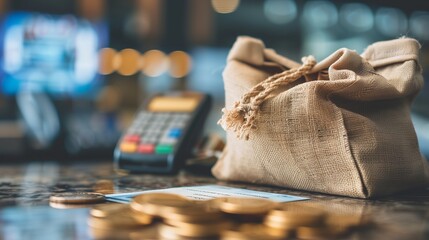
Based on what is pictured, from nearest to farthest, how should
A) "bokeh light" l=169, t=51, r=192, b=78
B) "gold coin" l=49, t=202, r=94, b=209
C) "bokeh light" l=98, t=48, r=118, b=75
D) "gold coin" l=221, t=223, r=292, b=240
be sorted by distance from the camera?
"gold coin" l=221, t=223, r=292, b=240 → "gold coin" l=49, t=202, r=94, b=209 → "bokeh light" l=98, t=48, r=118, b=75 → "bokeh light" l=169, t=51, r=192, b=78

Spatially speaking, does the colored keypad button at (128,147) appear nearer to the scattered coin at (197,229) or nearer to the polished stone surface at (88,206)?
the polished stone surface at (88,206)

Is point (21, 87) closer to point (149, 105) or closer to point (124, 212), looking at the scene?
point (149, 105)

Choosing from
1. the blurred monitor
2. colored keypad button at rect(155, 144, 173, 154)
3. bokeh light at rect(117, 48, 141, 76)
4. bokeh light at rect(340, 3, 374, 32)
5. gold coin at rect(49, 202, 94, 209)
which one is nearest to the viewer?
gold coin at rect(49, 202, 94, 209)

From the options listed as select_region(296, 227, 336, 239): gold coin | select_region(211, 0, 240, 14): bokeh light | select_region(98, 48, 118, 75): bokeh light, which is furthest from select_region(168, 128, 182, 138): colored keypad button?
select_region(211, 0, 240, 14): bokeh light

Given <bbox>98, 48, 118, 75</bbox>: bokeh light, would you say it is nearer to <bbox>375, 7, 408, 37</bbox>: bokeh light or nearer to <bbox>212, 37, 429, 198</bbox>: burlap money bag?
<bbox>375, 7, 408, 37</bbox>: bokeh light

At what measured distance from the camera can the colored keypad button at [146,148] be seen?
43.3 inches

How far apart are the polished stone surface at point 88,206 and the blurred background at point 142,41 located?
2.20 m

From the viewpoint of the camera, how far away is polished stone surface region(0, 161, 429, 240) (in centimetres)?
53

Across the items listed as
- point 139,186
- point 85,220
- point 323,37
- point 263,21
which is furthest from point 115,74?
point 85,220

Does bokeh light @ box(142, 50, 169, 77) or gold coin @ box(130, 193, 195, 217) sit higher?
bokeh light @ box(142, 50, 169, 77)

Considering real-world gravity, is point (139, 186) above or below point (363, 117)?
below

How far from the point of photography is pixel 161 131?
3.72ft

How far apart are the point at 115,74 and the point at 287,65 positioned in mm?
4055

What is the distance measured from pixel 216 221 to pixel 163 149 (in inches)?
23.1
